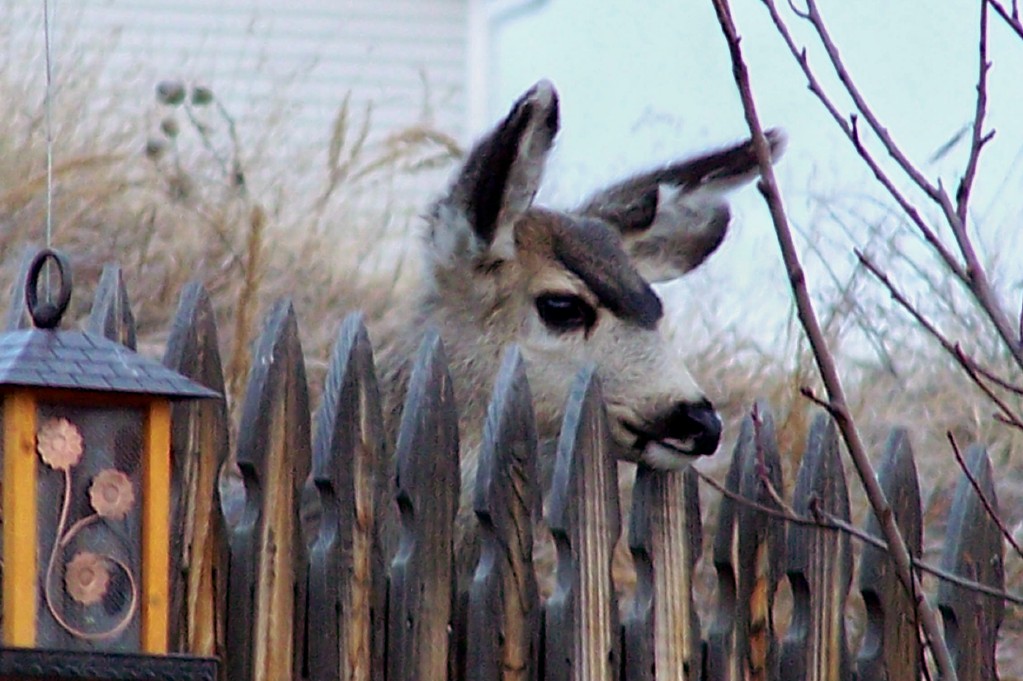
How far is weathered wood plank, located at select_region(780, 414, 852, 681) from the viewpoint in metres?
→ 4.24

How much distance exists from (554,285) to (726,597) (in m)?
1.39

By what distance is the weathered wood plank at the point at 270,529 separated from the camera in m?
3.50

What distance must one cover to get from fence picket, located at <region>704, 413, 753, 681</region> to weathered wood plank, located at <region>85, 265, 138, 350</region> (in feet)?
4.19

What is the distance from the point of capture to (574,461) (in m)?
3.80

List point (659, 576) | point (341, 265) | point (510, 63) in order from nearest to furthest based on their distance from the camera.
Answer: point (659, 576) → point (341, 265) → point (510, 63)

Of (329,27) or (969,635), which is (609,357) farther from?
(329,27)

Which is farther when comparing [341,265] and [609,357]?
[341,265]

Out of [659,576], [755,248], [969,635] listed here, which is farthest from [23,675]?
[755,248]

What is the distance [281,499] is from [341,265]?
438 centimetres

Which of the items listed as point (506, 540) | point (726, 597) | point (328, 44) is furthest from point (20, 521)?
point (328, 44)

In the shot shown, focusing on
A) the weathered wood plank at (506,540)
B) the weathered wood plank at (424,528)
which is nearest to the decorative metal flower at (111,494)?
the weathered wood plank at (424,528)

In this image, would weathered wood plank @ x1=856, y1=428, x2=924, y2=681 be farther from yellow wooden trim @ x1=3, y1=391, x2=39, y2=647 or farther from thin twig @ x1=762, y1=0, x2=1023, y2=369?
yellow wooden trim @ x1=3, y1=391, x2=39, y2=647

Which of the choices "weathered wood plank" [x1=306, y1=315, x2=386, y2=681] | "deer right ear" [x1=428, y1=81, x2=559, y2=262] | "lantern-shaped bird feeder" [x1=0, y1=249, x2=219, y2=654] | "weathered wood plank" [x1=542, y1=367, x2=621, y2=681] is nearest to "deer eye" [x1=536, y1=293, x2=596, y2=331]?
"deer right ear" [x1=428, y1=81, x2=559, y2=262]

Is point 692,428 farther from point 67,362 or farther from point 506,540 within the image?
point 67,362
